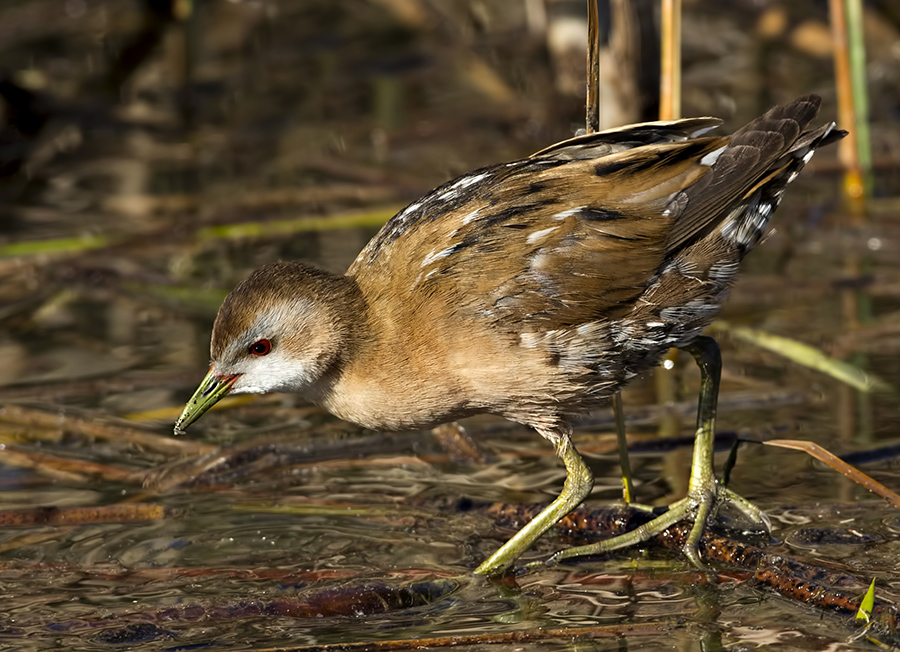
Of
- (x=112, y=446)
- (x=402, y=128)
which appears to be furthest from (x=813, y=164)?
(x=112, y=446)

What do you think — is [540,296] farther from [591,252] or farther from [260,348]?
[260,348]

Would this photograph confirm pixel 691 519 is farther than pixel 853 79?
No

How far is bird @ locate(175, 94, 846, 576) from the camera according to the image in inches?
159

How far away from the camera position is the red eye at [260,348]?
4.23 meters

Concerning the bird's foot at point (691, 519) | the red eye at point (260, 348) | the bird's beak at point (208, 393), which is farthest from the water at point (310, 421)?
the red eye at point (260, 348)

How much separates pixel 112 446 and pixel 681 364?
95.6 inches

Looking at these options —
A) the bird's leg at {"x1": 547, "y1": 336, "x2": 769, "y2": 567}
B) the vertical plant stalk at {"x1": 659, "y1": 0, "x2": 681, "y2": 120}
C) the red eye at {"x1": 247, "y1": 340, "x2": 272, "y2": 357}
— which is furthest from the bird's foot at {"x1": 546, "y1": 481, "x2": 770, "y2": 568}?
the vertical plant stalk at {"x1": 659, "y1": 0, "x2": 681, "y2": 120}

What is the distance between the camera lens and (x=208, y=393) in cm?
432

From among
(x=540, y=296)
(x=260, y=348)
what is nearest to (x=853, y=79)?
(x=540, y=296)

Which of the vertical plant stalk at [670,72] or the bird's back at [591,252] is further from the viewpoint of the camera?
the vertical plant stalk at [670,72]

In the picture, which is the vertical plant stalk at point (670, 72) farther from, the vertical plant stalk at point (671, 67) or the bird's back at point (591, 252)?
the bird's back at point (591, 252)

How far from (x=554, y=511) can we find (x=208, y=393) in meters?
1.16

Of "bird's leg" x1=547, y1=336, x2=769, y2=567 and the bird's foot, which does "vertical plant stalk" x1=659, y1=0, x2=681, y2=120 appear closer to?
"bird's leg" x1=547, y1=336, x2=769, y2=567

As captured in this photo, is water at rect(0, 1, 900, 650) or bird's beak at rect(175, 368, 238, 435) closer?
water at rect(0, 1, 900, 650)
